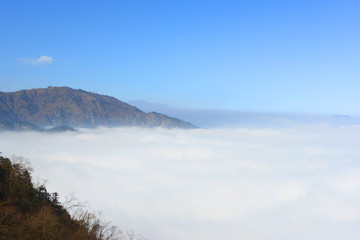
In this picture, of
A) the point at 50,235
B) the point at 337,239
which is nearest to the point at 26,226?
the point at 50,235

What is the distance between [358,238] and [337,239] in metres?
16.3

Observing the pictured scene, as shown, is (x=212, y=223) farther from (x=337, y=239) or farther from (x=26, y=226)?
(x=26, y=226)

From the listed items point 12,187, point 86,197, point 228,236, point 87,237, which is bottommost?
point 228,236

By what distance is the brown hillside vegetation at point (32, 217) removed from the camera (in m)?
30.4

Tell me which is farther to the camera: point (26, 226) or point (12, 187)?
point (12, 187)

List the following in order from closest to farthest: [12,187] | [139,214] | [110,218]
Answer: [12,187] → [110,218] → [139,214]

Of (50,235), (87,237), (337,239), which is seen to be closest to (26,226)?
(50,235)

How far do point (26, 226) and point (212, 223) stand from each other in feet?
604

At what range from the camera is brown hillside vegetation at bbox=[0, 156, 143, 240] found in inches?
1196

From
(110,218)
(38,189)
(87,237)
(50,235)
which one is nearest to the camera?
(50,235)

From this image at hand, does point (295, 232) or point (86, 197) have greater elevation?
point (86, 197)

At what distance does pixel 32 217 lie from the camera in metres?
34.3

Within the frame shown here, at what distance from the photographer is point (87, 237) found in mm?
35312

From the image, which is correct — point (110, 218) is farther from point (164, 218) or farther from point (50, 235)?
point (50, 235)
